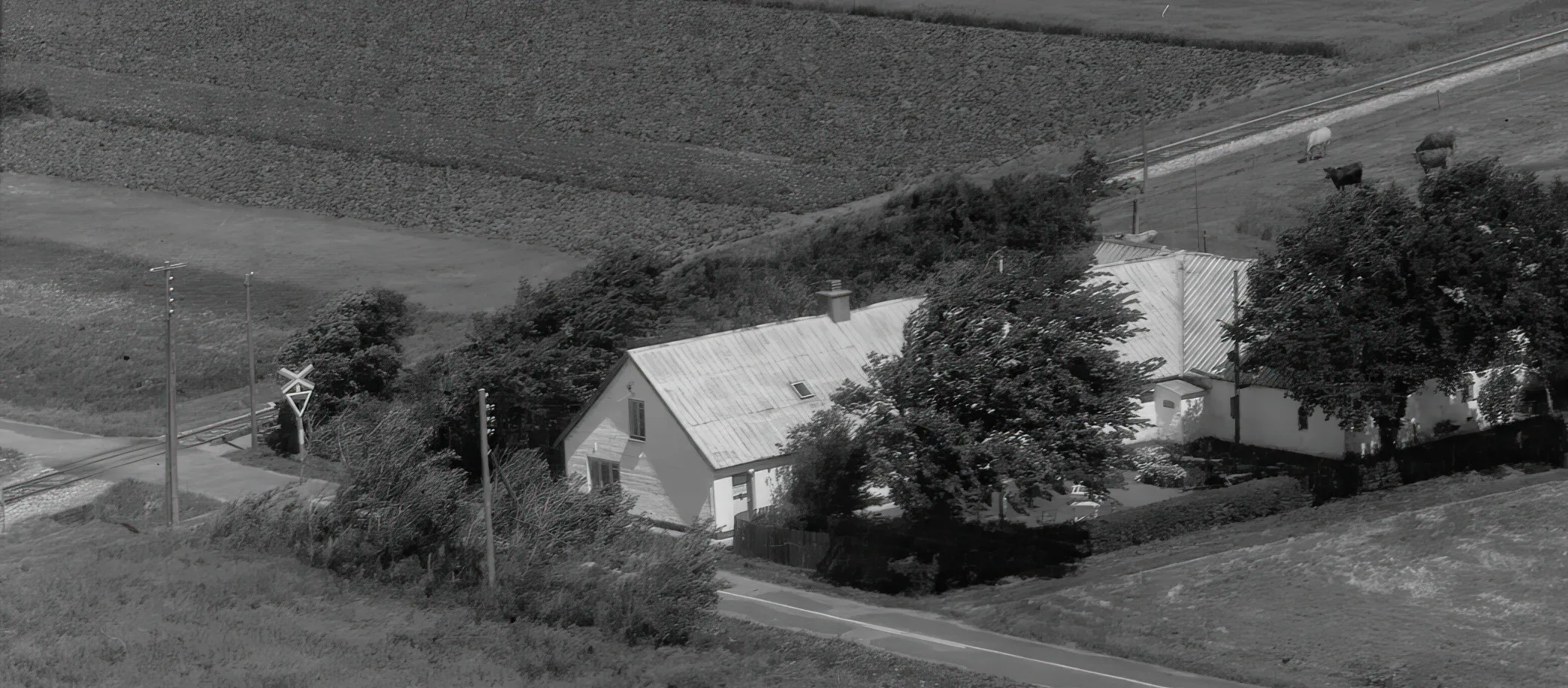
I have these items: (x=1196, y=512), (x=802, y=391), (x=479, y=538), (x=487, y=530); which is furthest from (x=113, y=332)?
(x=1196, y=512)

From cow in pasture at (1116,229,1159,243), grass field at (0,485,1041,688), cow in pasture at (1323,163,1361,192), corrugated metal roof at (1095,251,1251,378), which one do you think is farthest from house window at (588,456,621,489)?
cow in pasture at (1323,163,1361,192)

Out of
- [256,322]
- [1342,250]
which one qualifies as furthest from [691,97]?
[1342,250]

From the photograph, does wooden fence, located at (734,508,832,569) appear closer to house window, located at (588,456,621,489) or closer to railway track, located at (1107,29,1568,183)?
house window, located at (588,456,621,489)

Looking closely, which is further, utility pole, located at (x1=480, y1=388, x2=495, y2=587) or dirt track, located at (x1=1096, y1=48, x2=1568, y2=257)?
dirt track, located at (x1=1096, y1=48, x2=1568, y2=257)

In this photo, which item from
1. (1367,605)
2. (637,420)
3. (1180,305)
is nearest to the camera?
(1367,605)

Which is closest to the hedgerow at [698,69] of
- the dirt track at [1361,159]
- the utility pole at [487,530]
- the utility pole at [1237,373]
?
the dirt track at [1361,159]

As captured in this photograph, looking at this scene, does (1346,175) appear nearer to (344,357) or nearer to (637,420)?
(637,420)
